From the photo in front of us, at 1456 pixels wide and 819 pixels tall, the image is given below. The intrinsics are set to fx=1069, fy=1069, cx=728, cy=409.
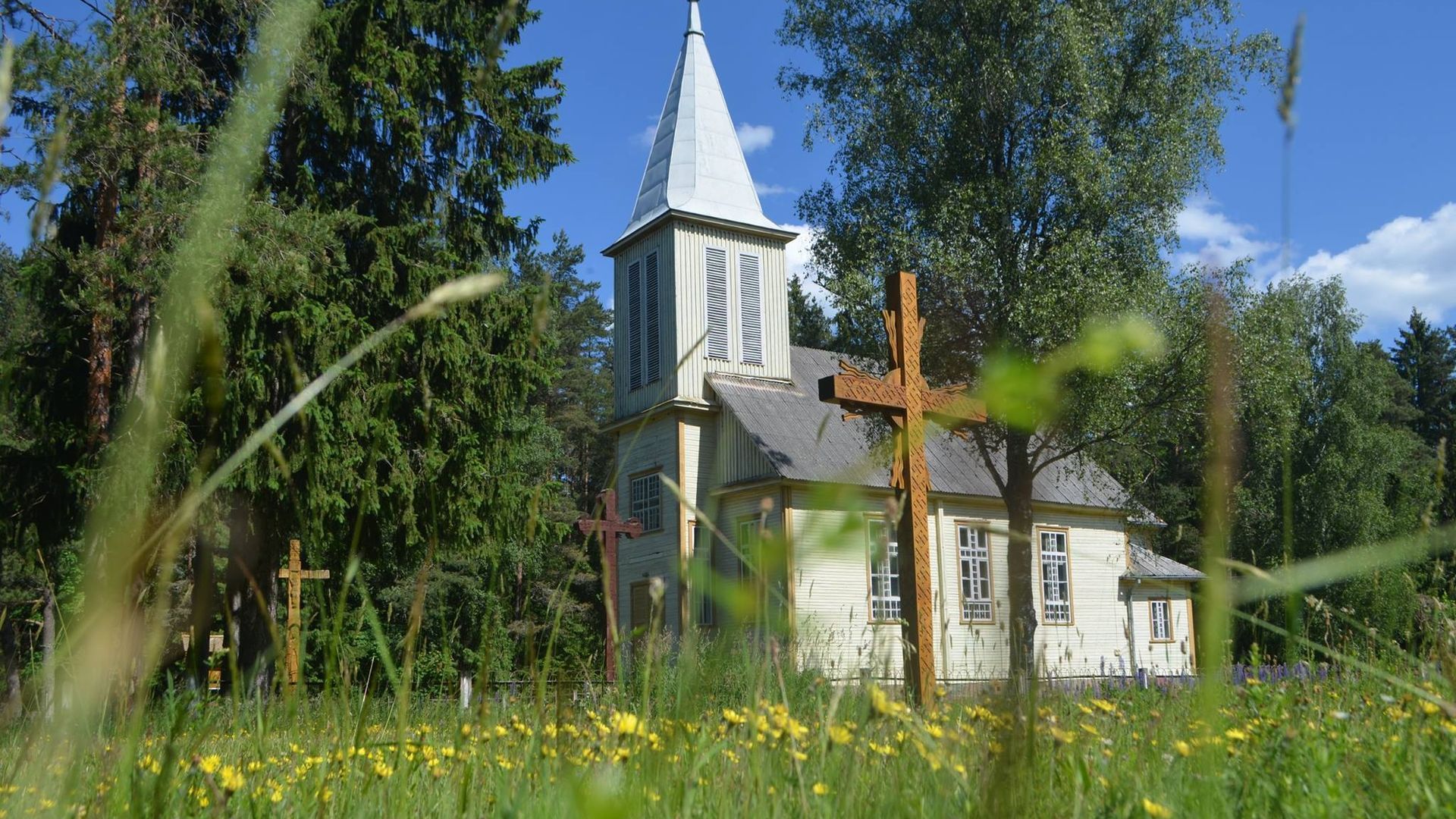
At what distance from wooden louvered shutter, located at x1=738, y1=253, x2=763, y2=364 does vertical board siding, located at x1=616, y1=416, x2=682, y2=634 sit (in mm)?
2461

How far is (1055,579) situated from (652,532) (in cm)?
Result: 930

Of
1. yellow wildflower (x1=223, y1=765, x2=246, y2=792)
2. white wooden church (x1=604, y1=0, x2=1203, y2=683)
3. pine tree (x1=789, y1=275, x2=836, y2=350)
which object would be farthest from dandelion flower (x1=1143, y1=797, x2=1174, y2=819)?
pine tree (x1=789, y1=275, x2=836, y2=350)

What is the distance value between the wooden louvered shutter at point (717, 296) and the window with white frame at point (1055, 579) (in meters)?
8.49

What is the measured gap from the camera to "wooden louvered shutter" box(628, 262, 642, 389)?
23031 millimetres

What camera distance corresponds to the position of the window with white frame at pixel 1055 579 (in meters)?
24.0

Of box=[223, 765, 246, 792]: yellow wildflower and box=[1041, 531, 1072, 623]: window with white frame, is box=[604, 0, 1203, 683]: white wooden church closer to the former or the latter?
box=[1041, 531, 1072, 623]: window with white frame

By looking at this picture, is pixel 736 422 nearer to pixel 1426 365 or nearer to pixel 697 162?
pixel 697 162

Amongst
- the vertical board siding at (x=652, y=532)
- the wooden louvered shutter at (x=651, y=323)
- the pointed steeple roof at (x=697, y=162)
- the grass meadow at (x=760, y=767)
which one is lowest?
the grass meadow at (x=760, y=767)

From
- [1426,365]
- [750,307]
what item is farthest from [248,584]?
[1426,365]

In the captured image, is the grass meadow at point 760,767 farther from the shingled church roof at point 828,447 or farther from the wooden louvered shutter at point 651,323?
the wooden louvered shutter at point 651,323

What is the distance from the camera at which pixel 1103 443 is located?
56.1 ft

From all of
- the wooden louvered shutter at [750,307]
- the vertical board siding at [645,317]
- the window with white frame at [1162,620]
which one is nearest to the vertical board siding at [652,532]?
the vertical board siding at [645,317]

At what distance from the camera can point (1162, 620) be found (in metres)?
27.3

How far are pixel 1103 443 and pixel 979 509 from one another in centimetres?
653
